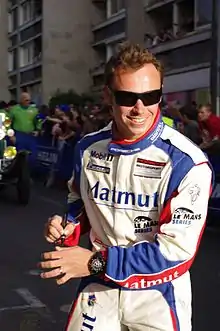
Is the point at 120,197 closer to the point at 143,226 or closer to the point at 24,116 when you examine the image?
the point at 143,226

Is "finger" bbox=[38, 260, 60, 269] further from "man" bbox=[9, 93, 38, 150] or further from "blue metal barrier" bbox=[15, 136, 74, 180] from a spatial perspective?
"man" bbox=[9, 93, 38, 150]

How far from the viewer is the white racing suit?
2248 mm

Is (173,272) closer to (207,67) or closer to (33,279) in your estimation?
(33,279)

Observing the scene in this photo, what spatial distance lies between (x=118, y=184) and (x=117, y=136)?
0.18m

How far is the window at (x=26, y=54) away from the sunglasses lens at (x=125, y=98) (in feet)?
186

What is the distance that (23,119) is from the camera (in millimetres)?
14859

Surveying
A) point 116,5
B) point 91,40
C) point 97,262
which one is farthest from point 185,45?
point 97,262

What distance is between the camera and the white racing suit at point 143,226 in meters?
2.25

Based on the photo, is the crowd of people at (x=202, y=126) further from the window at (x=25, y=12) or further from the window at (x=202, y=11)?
the window at (x=25, y=12)

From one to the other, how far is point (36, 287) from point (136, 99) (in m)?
3.98

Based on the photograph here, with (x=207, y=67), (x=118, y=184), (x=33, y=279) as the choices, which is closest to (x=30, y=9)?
(x=207, y=67)

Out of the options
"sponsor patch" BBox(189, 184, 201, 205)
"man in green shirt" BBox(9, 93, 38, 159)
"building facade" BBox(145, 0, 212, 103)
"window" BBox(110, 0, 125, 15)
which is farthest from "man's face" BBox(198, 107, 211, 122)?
"window" BBox(110, 0, 125, 15)

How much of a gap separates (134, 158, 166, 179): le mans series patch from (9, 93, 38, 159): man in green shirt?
12257mm

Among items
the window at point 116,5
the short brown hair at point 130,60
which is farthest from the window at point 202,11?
the short brown hair at point 130,60
